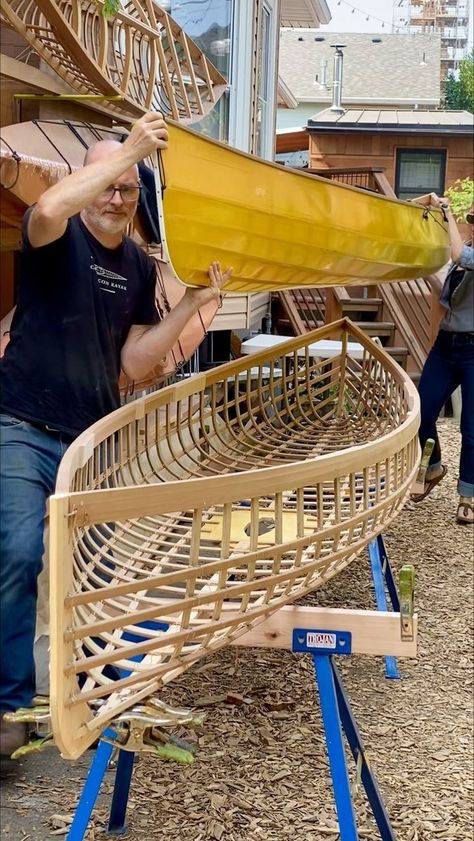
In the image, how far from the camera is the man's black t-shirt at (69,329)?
2.57ft

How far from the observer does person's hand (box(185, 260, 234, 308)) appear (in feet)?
3.40

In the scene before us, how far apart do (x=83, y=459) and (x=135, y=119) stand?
12.4 inches

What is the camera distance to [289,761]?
6.72 feet

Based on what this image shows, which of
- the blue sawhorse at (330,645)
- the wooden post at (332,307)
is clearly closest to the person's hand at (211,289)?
the blue sawhorse at (330,645)

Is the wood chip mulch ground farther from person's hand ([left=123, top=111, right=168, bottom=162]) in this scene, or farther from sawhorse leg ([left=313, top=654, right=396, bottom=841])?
person's hand ([left=123, top=111, right=168, bottom=162])

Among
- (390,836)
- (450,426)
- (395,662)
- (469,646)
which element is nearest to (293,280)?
(390,836)

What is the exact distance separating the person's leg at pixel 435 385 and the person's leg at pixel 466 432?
0.03m

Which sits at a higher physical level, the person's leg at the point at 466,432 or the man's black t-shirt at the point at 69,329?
the man's black t-shirt at the point at 69,329

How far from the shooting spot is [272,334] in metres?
1.68

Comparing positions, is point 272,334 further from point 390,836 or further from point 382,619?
point 390,836

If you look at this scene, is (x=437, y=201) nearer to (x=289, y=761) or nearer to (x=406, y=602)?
(x=406, y=602)

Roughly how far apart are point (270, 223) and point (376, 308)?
84 centimetres

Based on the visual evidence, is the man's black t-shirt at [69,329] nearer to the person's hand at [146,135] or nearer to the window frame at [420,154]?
the person's hand at [146,135]

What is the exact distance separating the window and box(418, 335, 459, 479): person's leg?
1218 mm
